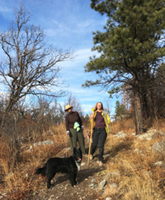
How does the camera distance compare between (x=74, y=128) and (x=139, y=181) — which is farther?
(x=74, y=128)

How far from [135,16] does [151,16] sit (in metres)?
0.81

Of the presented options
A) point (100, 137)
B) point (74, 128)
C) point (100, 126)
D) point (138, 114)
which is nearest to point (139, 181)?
point (100, 137)

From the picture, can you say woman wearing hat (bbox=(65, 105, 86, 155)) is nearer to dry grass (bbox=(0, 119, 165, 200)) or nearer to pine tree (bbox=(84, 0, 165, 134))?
dry grass (bbox=(0, 119, 165, 200))

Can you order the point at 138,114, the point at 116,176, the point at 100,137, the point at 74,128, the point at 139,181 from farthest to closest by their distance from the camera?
the point at 138,114
the point at 74,128
the point at 100,137
the point at 116,176
the point at 139,181

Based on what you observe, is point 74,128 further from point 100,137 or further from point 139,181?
point 139,181

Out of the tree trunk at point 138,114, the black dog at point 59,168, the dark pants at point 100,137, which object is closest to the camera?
the black dog at point 59,168

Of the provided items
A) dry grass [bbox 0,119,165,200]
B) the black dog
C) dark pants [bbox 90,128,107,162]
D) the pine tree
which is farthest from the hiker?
the pine tree

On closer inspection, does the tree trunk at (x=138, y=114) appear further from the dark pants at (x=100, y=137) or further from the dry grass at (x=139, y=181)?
the dark pants at (x=100, y=137)

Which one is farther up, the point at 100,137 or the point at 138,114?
the point at 138,114

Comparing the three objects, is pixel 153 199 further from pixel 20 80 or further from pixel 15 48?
pixel 15 48

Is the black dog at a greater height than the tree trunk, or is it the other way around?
the tree trunk

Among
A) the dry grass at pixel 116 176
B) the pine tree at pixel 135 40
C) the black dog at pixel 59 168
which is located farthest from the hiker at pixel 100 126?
the pine tree at pixel 135 40

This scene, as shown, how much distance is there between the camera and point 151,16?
6562 millimetres

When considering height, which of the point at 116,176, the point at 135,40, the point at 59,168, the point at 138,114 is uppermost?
the point at 135,40
